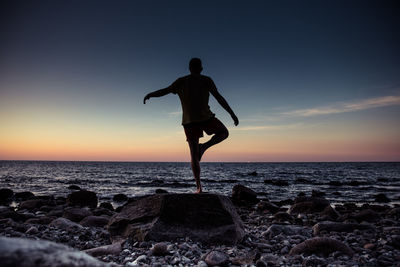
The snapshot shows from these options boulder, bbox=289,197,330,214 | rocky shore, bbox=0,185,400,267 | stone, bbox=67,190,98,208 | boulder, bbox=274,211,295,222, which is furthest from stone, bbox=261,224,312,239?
stone, bbox=67,190,98,208

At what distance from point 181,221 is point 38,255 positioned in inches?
129

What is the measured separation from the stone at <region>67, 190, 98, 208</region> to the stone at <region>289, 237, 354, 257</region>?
1111 centimetres

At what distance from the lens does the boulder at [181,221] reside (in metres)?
4.35

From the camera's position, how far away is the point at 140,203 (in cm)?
523

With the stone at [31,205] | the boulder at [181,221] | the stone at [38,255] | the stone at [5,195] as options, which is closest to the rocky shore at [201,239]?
the boulder at [181,221]

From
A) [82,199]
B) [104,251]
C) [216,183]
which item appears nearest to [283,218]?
[104,251]

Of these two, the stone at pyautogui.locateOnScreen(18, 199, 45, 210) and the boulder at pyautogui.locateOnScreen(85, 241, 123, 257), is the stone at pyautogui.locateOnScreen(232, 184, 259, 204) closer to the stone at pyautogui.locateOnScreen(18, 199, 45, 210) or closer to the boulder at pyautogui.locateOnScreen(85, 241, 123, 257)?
the stone at pyautogui.locateOnScreen(18, 199, 45, 210)

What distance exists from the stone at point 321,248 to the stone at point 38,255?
315cm

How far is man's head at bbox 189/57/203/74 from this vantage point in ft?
16.6

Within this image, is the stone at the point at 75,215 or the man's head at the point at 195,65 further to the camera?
the stone at the point at 75,215

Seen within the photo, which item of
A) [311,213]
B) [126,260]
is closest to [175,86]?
[126,260]

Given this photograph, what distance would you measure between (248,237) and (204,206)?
3.37ft

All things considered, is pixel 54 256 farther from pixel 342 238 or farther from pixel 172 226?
pixel 342 238

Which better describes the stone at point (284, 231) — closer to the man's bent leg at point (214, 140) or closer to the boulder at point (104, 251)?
the man's bent leg at point (214, 140)
